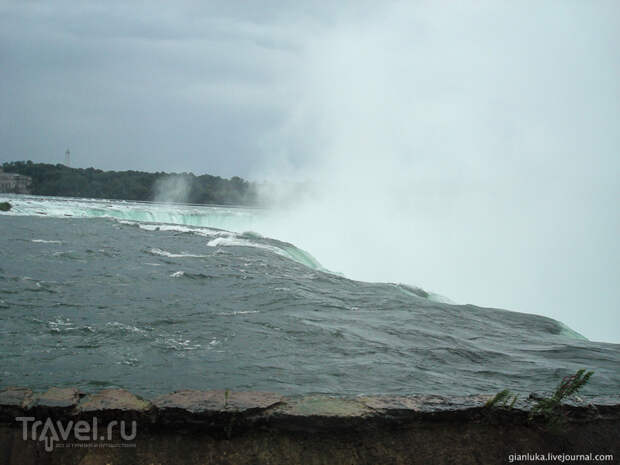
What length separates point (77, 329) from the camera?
240 inches

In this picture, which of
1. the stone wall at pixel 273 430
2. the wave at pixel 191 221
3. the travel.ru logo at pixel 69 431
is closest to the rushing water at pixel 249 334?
the stone wall at pixel 273 430

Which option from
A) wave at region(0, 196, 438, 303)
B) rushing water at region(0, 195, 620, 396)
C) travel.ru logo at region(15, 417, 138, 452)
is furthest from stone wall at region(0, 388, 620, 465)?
wave at region(0, 196, 438, 303)

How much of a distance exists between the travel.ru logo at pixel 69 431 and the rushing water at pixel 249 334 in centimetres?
152

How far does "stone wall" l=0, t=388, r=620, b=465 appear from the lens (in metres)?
2.61

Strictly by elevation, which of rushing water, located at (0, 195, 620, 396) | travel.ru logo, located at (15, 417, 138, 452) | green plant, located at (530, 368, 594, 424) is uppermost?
green plant, located at (530, 368, 594, 424)

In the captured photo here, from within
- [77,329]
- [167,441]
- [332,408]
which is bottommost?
[77,329]

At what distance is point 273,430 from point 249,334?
3650mm

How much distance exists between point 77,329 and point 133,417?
390 centimetres

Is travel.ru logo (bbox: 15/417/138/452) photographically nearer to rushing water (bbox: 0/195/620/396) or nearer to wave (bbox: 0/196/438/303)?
rushing water (bbox: 0/195/620/396)

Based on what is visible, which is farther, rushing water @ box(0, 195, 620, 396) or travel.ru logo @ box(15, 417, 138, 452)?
rushing water @ box(0, 195, 620, 396)

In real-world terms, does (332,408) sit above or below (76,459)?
above

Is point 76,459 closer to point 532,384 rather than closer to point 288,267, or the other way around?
point 532,384

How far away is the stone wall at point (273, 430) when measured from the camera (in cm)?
261

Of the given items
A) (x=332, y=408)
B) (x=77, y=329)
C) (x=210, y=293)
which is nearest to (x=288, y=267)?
(x=210, y=293)
